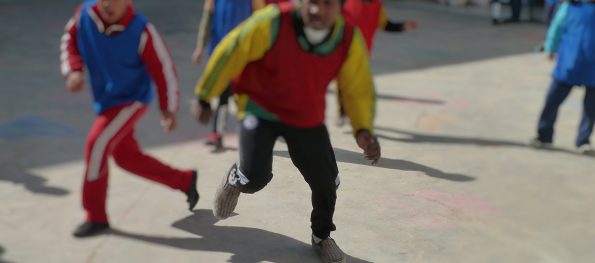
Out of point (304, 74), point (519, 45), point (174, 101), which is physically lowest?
point (519, 45)

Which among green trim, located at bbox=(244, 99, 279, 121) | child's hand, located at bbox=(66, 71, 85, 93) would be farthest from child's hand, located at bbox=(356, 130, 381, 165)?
child's hand, located at bbox=(66, 71, 85, 93)

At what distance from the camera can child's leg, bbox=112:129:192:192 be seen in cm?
431

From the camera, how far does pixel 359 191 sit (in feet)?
15.0

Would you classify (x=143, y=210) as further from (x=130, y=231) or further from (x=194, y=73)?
(x=194, y=73)

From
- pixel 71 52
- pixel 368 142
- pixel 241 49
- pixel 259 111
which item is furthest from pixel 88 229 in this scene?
pixel 368 142

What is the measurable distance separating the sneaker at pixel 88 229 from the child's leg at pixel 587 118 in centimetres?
410

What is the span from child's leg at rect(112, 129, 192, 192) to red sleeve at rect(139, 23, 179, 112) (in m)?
0.35

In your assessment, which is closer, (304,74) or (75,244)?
(304,74)

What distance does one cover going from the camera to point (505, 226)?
4.51m

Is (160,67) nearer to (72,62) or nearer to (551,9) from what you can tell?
(72,62)

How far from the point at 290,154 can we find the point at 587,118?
11.8ft

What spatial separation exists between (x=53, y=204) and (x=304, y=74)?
2148mm

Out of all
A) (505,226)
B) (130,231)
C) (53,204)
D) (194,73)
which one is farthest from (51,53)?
(505,226)

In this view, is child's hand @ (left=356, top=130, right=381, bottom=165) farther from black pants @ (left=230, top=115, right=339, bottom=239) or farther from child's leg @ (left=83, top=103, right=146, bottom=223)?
child's leg @ (left=83, top=103, right=146, bottom=223)
